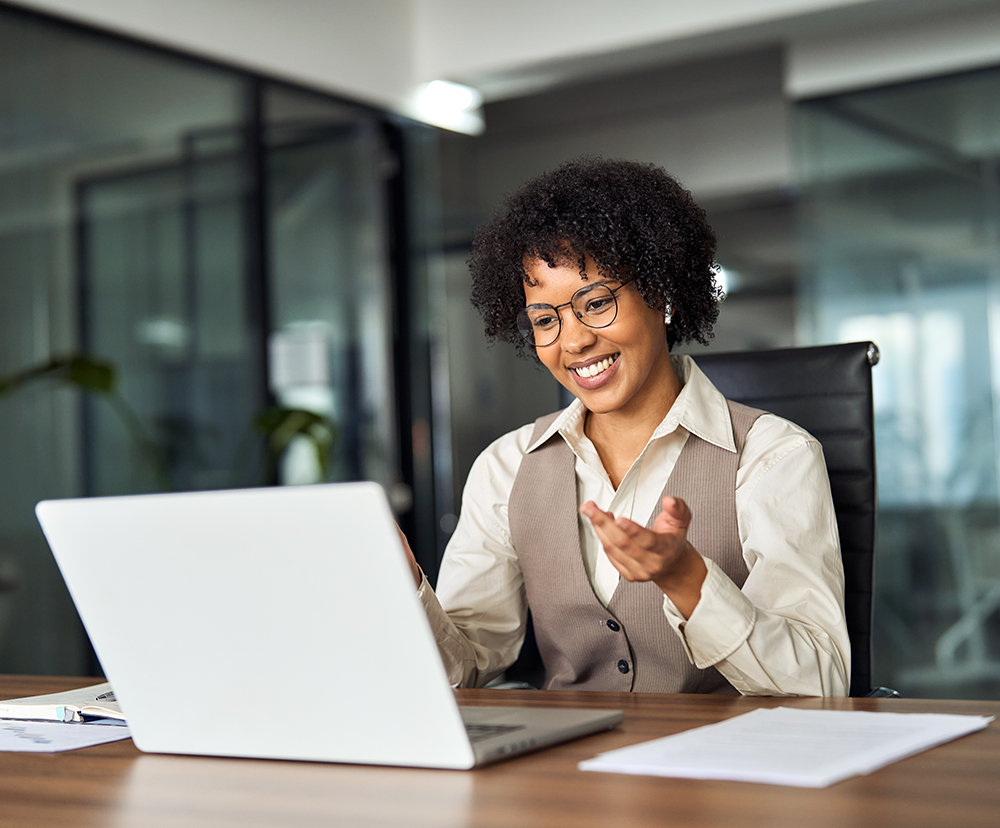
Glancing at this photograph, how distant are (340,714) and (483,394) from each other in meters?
4.56

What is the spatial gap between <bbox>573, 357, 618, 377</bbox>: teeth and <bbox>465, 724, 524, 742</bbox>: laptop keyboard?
2.41 ft

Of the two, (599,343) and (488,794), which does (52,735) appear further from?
(599,343)

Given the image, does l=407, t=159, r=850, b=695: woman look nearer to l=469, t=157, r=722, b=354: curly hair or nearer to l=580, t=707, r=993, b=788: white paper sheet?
l=469, t=157, r=722, b=354: curly hair

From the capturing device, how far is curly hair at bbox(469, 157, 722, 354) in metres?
1.65

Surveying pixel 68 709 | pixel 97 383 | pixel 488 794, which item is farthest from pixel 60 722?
pixel 97 383

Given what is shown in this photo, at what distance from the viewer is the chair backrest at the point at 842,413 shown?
67.8 inches

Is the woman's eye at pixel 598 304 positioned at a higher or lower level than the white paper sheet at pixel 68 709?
higher

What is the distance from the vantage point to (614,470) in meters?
1.73

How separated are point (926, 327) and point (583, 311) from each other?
2659 millimetres

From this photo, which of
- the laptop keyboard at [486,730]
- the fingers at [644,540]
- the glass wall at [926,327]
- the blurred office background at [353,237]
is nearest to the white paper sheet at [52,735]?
the laptop keyboard at [486,730]

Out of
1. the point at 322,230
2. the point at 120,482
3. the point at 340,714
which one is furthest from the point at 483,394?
the point at 340,714

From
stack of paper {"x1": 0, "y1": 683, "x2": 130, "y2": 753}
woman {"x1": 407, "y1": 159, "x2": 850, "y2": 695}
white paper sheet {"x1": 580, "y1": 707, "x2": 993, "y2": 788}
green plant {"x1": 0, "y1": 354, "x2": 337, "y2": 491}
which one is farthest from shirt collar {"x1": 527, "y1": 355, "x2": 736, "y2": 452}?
green plant {"x1": 0, "y1": 354, "x2": 337, "y2": 491}

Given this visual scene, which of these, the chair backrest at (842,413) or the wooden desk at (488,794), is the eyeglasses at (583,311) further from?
the wooden desk at (488,794)

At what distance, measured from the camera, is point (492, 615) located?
1.74 m
